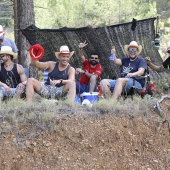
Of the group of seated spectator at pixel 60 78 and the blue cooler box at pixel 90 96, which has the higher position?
the group of seated spectator at pixel 60 78

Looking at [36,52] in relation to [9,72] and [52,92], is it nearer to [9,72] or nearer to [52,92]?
[9,72]

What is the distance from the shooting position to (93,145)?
4.66 meters

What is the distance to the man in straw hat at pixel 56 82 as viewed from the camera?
18.0ft

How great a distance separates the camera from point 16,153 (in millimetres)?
4375

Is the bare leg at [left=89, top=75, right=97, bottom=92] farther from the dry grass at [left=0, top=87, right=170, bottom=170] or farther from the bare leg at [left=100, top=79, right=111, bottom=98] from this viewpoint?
the dry grass at [left=0, top=87, right=170, bottom=170]

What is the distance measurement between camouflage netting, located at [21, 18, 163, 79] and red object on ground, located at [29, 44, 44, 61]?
3.26 ft

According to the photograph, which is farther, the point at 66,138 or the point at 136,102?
the point at 136,102

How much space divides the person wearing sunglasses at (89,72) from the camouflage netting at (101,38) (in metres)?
0.15

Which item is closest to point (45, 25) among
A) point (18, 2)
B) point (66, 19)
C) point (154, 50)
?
point (66, 19)

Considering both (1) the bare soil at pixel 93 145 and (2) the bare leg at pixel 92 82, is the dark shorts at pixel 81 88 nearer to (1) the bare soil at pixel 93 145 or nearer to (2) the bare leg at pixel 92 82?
(2) the bare leg at pixel 92 82

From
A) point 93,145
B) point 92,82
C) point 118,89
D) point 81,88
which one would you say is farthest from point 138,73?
point 93,145

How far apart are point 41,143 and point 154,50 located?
3288mm

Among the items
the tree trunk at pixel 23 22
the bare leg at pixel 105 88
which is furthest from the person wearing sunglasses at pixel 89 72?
the tree trunk at pixel 23 22

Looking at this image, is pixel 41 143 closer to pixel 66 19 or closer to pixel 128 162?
pixel 128 162
